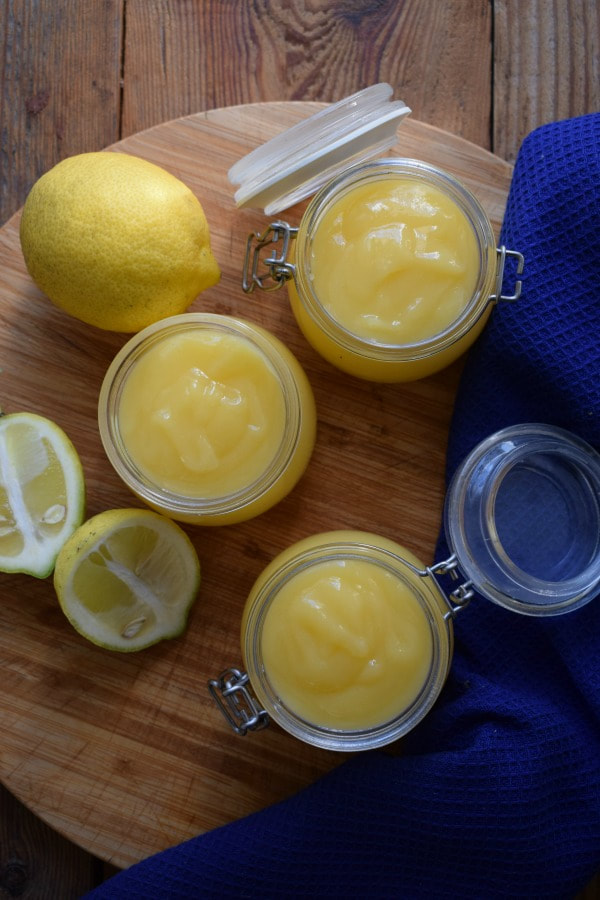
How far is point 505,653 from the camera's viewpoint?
99cm

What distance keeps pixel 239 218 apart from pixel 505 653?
2.24 feet

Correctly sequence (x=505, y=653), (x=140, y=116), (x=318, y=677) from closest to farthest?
(x=318, y=677) < (x=505, y=653) < (x=140, y=116)

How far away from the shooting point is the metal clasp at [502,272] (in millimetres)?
923

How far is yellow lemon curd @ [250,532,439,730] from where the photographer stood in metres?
0.88

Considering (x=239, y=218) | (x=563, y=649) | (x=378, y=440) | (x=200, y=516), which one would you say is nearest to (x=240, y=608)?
(x=200, y=516)

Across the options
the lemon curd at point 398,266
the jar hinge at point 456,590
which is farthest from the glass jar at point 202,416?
the jar hinge at point 456,590

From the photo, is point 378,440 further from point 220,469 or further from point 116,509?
point 116,509

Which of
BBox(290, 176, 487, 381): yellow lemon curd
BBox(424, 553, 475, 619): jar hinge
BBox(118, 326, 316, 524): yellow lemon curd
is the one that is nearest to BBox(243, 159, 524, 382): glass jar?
BBox(290, 176, 487, 381): yellow lemon curd

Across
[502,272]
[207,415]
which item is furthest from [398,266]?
[207,415]

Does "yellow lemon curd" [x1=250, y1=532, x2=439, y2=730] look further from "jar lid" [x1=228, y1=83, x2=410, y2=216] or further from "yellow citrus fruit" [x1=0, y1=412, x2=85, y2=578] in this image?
"jar lid" [x1=228, y1=83, x2=410, y2=216]

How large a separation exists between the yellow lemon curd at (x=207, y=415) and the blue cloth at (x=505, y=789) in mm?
309

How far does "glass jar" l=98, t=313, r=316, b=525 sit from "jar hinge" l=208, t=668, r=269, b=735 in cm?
21

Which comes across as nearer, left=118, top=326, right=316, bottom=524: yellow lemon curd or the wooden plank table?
left=118, top=326, right=316, bottom=524: yellow lemon curd

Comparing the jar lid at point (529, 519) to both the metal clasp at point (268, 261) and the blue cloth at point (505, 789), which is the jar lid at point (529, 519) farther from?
the metal clasp at point (268, 261)
